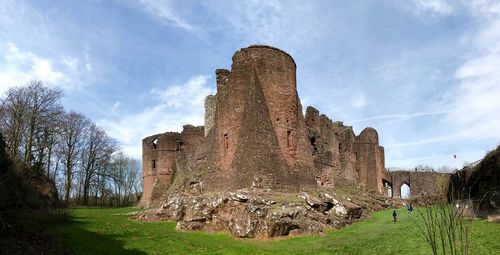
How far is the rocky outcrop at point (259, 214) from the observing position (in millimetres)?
20016

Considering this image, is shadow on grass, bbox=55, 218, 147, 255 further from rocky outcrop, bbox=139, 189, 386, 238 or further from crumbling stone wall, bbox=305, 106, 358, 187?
crumbling stone wall, bbox=305, 106, 358, 187

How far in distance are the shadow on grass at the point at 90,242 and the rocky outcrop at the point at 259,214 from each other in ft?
14.2

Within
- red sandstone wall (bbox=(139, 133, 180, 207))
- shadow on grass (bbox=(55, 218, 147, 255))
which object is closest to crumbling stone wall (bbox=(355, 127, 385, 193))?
red sandstone wall (bbox=(139, 133, 180, 207))

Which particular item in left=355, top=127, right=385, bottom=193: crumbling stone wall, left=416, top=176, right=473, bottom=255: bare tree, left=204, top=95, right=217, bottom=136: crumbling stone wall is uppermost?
left=204, top=95, right=217, bottom=136: crumbling stone wall

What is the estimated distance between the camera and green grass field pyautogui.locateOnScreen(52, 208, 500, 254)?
52.6 feet

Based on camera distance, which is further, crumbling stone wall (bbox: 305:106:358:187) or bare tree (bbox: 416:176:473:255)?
crumbling stone wall (bbox: 305:106:358:187)

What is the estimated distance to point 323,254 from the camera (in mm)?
16344

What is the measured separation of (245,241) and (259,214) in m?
1.61

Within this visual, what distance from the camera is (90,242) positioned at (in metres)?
16.7

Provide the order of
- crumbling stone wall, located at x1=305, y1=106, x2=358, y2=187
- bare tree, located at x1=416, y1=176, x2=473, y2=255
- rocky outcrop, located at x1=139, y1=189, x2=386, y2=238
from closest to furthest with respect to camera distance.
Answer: bare tree, located at x1=416, y1=176, x2=473, y2=255 → rocky outcrop, located at x1=139, y1=189, x2=386, y2=238 → crumbling stone wall, located at x1=305, y1=106, x2=358, y2=187

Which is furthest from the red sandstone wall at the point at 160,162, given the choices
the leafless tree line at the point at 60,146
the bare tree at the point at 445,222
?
the bare tree at the point at 445,222

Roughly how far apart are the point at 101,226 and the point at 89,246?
240 inches

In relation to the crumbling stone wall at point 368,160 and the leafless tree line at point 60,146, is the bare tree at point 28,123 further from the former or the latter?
the crumbling stone wall at point 368,160

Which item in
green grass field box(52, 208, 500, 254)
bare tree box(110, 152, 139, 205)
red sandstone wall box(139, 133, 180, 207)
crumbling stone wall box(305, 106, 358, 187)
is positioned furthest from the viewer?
bare tree box(110, 152, 139, 205)
